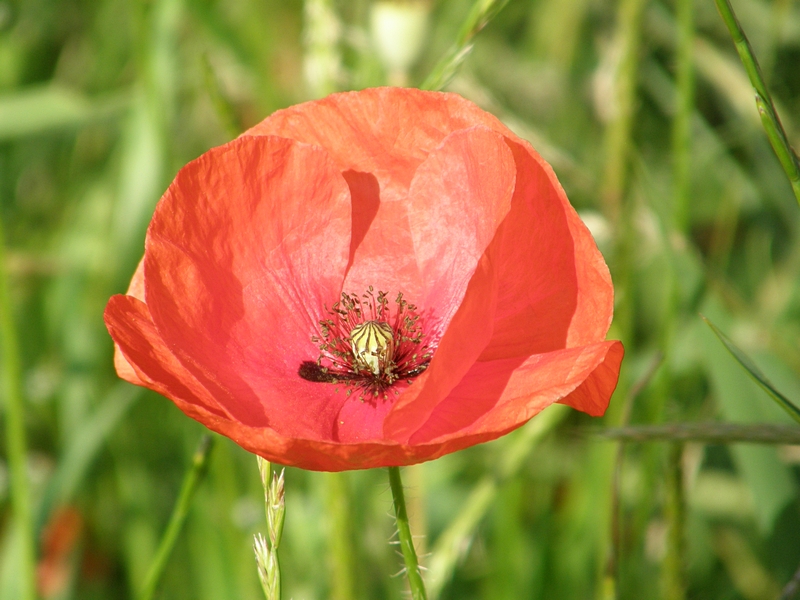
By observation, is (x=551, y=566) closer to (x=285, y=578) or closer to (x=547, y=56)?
(x=285, y=578)

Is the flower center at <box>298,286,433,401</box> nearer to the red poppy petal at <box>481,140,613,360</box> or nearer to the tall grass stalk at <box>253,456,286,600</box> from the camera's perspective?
the red poppy petal at <box>481,140,613,360</box>

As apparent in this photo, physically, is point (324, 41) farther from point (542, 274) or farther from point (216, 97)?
point (542, 274)

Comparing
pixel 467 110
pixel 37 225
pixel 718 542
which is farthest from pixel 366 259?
pixel 37 225

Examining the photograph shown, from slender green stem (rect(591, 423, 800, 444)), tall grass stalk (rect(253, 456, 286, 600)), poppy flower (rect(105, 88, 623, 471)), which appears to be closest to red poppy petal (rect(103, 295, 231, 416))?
poppy flower (rect(105, 88, 623, 471))

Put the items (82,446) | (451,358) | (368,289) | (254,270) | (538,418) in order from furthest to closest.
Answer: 1. (82,446)
2. (538,418)
3. (368,289)
4. (254,270)
5. (451,358)

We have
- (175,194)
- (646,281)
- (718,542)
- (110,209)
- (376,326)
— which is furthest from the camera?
(646,281)

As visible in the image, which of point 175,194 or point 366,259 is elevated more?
point 175,194

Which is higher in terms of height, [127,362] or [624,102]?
[624,102]

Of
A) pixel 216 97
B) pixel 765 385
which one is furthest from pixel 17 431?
pixel 765 385
